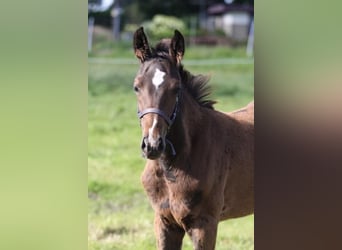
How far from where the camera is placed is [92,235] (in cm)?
329

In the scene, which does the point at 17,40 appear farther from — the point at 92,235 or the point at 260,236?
the point at 260,236

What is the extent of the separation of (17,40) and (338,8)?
1587 millimetres

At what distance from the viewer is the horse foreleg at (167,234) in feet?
8.59

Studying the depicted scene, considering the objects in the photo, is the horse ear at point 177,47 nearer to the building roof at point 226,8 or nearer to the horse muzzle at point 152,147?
the horse muzzle at point 152,147

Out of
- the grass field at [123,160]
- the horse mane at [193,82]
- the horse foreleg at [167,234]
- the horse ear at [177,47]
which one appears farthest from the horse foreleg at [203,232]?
the horse ear at [177,47]

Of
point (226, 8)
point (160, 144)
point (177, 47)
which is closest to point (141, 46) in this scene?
point (177, 47)

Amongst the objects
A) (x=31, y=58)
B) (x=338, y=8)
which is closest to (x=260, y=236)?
(x=338, y=8)

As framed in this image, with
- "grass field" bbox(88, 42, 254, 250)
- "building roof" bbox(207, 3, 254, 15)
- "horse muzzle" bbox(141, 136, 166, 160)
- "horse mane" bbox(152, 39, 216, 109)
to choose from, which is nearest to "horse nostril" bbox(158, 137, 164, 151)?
"horse muzzle" bbox(141, 136, 166, 160)

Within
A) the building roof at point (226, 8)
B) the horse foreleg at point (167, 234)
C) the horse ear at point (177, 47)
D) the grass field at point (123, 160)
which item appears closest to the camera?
the horse ear at point (177, 47)

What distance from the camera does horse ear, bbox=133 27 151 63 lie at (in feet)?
8.14

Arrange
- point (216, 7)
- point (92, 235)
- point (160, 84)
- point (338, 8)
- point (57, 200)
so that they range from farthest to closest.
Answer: point (216, 7)
point (92, 235)
point (57, 200)
point (338, 8)
point (160, 84)

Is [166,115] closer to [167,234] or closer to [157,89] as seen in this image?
[157,89]

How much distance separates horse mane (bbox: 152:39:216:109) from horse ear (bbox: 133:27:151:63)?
32mm

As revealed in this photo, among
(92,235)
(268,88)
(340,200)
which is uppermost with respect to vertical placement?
(268,88)
